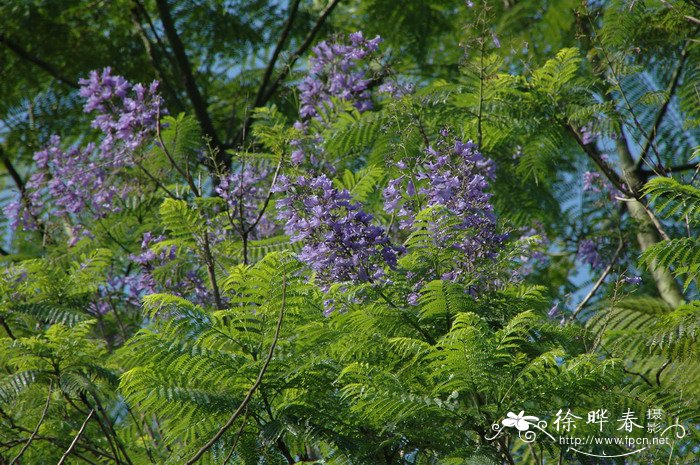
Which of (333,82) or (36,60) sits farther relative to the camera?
(36,60)

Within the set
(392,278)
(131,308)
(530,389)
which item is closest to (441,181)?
(392,278)

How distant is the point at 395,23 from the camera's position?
27.0 ft

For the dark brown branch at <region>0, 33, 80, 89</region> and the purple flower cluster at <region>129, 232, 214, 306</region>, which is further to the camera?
the dark brown branch at <region>0, 33, 80, 89</region>

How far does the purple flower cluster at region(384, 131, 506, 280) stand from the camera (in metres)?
3.53

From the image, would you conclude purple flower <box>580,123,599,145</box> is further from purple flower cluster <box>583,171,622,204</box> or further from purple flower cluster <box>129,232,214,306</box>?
purple flower cluster <box>129,232,214,306</box>

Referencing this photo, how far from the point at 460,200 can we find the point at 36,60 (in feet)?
16.5

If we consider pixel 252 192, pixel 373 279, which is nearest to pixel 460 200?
pixel 373 279

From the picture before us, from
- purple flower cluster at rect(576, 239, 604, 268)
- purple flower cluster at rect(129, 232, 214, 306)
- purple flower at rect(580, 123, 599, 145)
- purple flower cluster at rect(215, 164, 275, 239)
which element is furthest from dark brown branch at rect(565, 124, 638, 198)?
purple flower cluster at rect(576, 239, 604, 268)

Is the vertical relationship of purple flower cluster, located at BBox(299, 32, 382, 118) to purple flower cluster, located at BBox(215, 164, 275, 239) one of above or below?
above

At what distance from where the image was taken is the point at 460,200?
358 centimetres

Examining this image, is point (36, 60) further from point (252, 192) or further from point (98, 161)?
point (252, 192)

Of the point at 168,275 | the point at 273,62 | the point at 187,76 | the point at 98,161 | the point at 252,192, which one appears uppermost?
the point at 273,62

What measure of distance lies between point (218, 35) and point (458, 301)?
5.48 metres

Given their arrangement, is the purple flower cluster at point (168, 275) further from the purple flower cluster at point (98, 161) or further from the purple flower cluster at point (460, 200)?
the purple flower cluster at point (460, 200)
